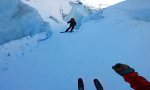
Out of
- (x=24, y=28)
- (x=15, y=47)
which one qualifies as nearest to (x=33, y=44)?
(x=15, y=47)

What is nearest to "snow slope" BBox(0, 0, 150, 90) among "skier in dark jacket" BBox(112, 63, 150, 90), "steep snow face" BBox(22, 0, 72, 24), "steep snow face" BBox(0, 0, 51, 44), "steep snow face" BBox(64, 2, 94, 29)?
"steep snow face" BBox(0, 0, 51, 44)

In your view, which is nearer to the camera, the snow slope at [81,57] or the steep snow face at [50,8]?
the snow slope at [81,57]

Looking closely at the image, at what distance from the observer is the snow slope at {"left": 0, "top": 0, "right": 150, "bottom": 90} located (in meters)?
7.72

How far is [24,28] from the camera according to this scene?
16.2 metres

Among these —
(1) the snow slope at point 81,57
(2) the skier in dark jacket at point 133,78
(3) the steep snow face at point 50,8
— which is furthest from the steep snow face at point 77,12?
(2) the skier in dark jacket at point 133,78

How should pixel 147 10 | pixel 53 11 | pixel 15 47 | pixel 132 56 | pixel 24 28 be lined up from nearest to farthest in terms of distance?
pixel 132 56, pixel 15 47, pixel 147 10, pixel 24 28, pixel 53 11

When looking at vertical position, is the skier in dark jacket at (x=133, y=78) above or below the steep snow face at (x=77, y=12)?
below

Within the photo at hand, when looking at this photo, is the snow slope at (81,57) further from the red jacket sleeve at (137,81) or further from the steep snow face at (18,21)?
the red jacket sleeve at (137,81)

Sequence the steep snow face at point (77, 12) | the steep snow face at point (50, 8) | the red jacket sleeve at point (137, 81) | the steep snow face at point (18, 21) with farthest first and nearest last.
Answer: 1. the steep snow face at point (77, 12)
2. the steep snow face at point (50, 8)
3. the steep snow face at point (18, 21)
4. the red jacket sleeve at point (137, 81)

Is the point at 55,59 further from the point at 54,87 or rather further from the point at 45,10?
the point at 45,10

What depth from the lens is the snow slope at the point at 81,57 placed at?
7723 millimetres

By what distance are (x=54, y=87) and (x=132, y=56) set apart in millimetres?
3011

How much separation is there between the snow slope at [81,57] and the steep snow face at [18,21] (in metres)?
2.63

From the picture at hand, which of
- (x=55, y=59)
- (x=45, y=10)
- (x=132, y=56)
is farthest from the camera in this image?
(x=45, y=10)
